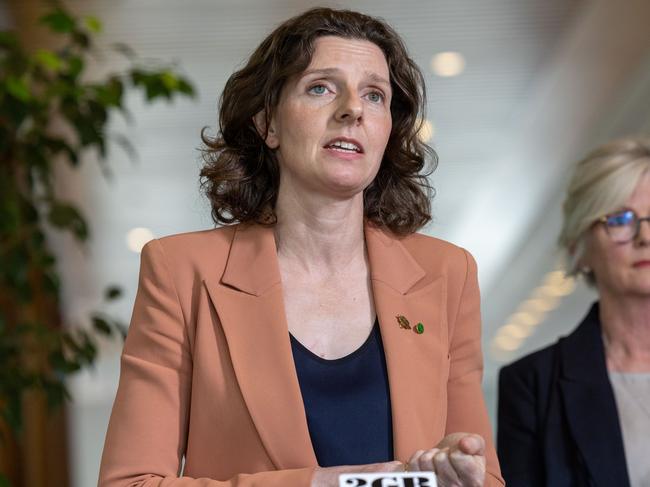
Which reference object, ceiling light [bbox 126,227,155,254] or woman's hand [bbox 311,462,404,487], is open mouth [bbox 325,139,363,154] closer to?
woman's hand [bbox 311,462,404,487]

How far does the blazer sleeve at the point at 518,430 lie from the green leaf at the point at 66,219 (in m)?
1.72

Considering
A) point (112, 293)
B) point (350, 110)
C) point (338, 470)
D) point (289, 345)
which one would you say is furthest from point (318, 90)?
point (112, 293)

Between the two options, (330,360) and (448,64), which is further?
(448,64)

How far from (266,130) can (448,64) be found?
26.2 ft

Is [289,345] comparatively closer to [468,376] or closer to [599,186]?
[468,376]

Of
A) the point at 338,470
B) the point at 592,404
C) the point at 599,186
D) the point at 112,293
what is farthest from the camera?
the point at 112,293

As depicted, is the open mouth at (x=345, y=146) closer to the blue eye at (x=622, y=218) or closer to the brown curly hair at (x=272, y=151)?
the brown curly hair at (x=272, y=151)

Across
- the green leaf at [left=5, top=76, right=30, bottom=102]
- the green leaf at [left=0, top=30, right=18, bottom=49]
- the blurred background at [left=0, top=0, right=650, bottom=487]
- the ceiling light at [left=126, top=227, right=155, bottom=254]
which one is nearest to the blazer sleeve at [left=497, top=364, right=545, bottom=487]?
the green leaf at [left=5, top=76, right=30, bottom=102]

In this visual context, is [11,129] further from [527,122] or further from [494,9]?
[527,122]

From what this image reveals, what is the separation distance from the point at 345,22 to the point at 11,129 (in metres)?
2.20

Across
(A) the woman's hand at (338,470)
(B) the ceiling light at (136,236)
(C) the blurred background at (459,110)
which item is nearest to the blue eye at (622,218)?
(A) the woman's hand at (338,470)

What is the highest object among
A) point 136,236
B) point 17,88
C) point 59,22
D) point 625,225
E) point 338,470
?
point 136,236

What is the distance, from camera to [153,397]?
2.23 m

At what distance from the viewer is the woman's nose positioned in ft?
7.41
